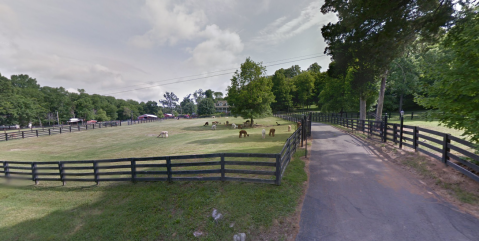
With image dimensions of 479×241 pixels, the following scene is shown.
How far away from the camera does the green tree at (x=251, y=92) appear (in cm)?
2781

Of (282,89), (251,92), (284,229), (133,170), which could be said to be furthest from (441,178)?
(282,89)

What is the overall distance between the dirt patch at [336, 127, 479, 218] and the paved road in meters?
0.28

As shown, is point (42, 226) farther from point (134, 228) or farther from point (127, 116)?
point (127, 116)

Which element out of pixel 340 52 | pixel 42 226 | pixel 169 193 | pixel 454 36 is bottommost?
pixel 42 226

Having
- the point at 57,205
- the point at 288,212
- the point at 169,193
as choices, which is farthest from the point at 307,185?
the point at 57,205

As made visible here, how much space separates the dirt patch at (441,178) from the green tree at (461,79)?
4.49 feet

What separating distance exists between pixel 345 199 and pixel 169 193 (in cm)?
550

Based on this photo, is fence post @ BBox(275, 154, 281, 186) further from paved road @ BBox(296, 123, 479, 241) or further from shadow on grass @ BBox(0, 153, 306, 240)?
paved road @ BBox(296, 123, 479, 241)

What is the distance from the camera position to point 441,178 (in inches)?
227


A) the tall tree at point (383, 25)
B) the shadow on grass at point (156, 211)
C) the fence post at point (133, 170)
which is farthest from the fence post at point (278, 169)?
the tall tree at point (383, 25)

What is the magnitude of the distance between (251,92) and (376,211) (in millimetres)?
24729

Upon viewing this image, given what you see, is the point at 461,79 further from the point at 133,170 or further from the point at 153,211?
the point at 133,170

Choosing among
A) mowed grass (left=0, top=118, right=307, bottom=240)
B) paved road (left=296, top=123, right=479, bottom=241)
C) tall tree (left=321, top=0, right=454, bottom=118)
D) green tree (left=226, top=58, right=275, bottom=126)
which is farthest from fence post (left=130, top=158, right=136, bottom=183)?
green tree (left=226, top=58, right=275, bottom=126)

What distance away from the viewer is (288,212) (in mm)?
4559
